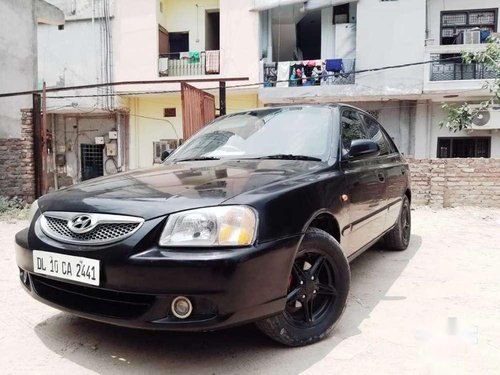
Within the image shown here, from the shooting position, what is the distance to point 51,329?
269cm

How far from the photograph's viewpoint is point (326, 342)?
2463mm

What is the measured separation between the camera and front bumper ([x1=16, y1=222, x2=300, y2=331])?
6.31ft

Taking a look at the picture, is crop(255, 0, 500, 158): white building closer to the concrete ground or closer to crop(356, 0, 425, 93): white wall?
crop(356, 0, 425, 93): white wall

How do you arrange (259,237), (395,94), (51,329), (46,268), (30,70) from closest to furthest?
(259,237) < (46,268) < (51,329) < (30,70) < (395,94)

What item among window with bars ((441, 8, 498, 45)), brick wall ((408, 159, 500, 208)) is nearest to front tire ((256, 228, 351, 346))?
brick wall ((408, 159, 500, 208))

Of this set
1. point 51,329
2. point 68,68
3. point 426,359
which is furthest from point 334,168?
point 68,68

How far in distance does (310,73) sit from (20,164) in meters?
8.96

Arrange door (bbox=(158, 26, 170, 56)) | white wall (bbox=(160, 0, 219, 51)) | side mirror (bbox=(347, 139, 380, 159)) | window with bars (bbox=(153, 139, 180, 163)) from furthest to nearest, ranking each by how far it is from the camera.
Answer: window with bars (bbox=(153, 139, 180, 163))
white wall (bbox=(160, 0, 219, 51))
door (bbox=(158, 26, 170, 56))
side mirror (bbox=(347, 139, 380, 159))

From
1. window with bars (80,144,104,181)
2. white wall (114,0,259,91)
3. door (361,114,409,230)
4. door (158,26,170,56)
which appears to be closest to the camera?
door (361,114,409,230)

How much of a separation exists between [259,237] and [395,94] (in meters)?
12.4

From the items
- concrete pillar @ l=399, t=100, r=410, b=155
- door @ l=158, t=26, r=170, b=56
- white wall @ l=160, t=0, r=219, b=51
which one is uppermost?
white wall @ l=160, t=0, r=219, b=51

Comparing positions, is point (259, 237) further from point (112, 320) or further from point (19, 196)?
point (19, 196)

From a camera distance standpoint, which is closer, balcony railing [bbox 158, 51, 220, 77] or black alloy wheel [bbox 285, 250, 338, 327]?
black alloy wheel [bbox 285, 250, 338, 327]

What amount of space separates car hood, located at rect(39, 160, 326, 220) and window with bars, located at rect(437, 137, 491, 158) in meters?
12.9
